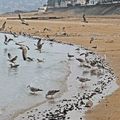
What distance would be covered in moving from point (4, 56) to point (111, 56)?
780 cm

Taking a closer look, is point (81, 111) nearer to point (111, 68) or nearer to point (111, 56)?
point (111, 68)

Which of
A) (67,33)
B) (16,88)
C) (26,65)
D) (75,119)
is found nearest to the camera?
(75,119)

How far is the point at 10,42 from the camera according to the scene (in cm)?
4406

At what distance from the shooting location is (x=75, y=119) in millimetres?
14023

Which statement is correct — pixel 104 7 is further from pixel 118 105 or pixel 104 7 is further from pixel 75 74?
pixel 118 105

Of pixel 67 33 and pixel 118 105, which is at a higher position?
pixel 118 105

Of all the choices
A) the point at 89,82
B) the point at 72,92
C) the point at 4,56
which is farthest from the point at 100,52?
the point at 72,92

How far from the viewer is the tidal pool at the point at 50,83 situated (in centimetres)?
1634

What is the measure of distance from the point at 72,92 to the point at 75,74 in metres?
4.74

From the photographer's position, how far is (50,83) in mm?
21328

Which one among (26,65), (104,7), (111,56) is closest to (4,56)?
(26,65)

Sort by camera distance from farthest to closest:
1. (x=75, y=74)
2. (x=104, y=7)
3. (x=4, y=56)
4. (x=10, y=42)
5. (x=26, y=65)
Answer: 1. (x=104, y=7)
2. (x=10, y=42)
3. (x=4, y=56)
4. (x=26, y=65)
5. (x=75, y=74)

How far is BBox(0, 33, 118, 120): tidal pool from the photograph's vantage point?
1634cm

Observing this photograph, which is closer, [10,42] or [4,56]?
[4,56]
